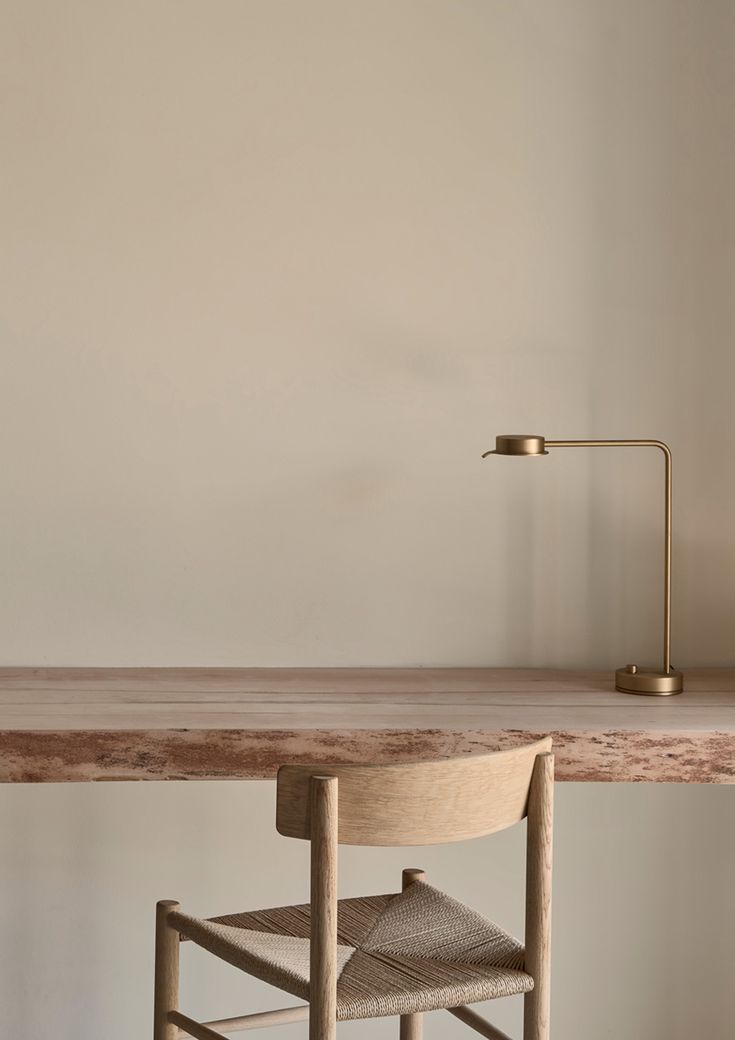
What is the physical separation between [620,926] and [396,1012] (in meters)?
1.06

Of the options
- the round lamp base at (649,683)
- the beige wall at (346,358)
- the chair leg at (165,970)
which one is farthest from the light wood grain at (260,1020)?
the round lamp base at (649,683)

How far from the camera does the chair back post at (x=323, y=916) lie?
1496 mm

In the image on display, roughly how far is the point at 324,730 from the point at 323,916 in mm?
391

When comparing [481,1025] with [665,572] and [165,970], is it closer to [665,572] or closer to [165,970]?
[165,970]

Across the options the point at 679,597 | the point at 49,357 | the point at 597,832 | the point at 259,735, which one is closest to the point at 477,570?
the point at 679,597

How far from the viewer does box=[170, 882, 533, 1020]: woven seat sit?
1.58 metres

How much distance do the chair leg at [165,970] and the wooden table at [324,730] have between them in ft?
0.66

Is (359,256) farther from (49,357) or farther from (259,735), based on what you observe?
(259,735)

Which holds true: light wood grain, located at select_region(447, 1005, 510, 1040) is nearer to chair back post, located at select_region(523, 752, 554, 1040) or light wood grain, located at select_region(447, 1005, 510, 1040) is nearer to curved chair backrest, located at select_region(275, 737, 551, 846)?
chair back post, located at select_region(523, 752, 554, 1040)

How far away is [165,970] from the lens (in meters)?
1.87

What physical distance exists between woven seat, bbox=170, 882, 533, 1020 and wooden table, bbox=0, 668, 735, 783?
0.22 metres

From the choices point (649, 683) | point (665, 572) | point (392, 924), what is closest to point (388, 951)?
point (392, 924)

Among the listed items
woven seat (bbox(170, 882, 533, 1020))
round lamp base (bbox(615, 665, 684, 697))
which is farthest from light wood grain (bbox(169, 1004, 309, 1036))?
round lamp base (bbox(615, 665, 684, 697))

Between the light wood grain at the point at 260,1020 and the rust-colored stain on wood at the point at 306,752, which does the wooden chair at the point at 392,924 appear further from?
the rust-colored stain on wood at the point at 306,752
